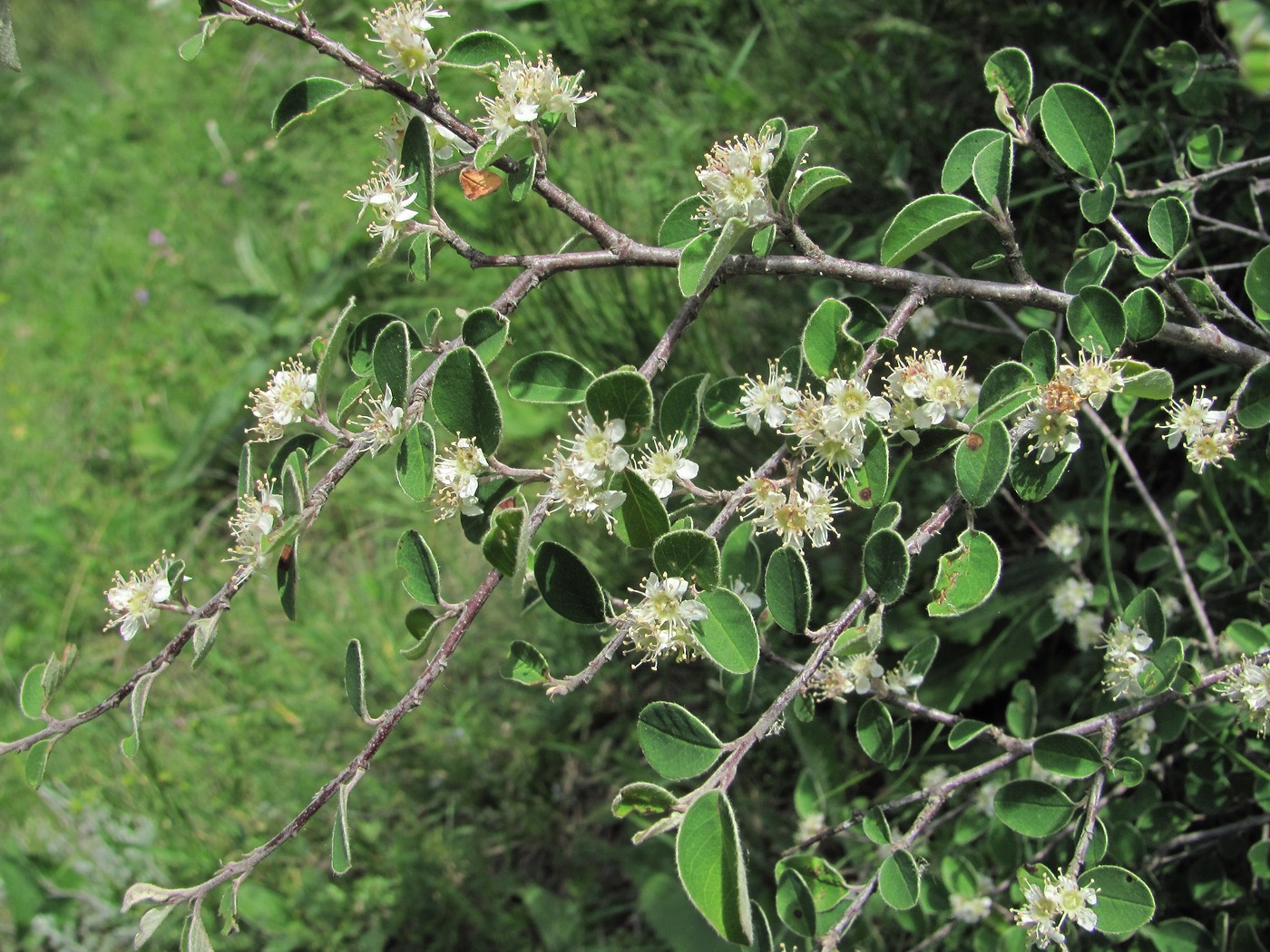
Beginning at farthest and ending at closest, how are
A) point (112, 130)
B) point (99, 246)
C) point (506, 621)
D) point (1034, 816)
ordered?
point (112, 130)
point (99, 246)
point (506, 621)
point (1034, 816)

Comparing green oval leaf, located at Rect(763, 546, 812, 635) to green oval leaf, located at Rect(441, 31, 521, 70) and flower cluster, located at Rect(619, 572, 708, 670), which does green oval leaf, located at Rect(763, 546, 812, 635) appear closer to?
flower cluster, located at Rect(619, 572, 708, 670)

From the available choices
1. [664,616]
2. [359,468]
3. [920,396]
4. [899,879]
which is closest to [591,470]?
[664,616]

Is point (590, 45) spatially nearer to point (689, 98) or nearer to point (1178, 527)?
point (689, 98)

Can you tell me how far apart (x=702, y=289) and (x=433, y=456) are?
376mm

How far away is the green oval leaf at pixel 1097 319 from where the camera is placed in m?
1.08

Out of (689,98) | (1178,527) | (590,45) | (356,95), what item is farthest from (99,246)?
(1178,527)

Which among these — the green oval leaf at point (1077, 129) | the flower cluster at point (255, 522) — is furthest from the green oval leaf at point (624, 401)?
the green oval leaf at point (1077, 129)

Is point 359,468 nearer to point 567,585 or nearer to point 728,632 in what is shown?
point 567,585

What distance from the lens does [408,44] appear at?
106 centimetres

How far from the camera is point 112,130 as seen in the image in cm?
483

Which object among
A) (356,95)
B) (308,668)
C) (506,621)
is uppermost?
(356,95)

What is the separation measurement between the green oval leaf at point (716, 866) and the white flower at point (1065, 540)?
111 centimetres

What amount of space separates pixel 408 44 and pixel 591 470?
1.79ft

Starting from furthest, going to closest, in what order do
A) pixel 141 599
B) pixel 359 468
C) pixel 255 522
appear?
pixel 359 468 < pixel 141 599 < pixel 255 522
